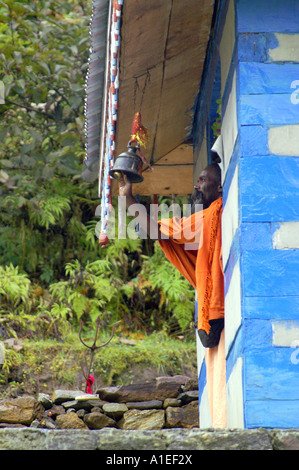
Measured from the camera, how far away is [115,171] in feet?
16.8

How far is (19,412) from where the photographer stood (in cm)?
764

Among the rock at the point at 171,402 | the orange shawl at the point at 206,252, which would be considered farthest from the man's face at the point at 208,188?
the rock at the point at 171,402

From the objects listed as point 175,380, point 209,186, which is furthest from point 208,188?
point 175,380

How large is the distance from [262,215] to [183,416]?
4486 mm

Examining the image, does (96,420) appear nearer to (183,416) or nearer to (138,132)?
(183,416)

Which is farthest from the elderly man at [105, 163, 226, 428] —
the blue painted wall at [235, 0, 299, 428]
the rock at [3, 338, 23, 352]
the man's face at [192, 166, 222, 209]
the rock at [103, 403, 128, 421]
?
the rock at [3, 338, 23, 352]

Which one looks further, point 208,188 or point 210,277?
point 208,188

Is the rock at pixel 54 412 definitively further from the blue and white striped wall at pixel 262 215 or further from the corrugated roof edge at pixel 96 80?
the blue and white striped wall at pixel 262 215

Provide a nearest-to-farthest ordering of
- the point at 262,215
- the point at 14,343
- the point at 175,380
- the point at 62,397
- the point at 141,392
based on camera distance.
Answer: the point at 262,215 → the point at 62,397 → the point at 141,392 → the point at 175,380 → the point at 14,343

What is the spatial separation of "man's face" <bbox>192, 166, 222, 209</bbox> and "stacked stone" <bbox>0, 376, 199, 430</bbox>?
3.26m

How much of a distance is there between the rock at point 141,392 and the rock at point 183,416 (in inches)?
10.7

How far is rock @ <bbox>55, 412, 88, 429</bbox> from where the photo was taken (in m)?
7.87

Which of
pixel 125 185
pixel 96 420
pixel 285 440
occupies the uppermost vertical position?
pixel 125 185
